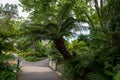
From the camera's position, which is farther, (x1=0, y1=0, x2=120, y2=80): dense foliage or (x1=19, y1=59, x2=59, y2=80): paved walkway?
(x1=19, y1=59, x2=59, y2=80): paved walkway

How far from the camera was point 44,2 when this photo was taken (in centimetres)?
1304

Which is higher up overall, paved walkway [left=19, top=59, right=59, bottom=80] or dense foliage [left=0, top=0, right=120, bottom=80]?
dense foliage [left=0, top=0, right=120, bottom=80]

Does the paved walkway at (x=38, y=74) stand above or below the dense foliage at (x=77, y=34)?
below

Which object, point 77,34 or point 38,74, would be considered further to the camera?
point 38,74

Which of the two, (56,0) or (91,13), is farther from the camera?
(91,13)

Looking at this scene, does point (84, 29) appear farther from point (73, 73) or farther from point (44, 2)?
point (44, 2)

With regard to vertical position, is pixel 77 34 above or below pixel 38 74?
above

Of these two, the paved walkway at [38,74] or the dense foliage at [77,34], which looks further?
the paved walkway at [38,74]

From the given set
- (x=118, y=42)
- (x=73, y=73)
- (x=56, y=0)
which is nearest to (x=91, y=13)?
(x=56, y=0)

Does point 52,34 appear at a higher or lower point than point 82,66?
higher

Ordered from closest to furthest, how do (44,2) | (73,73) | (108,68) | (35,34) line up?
(108,68), (73,73), (35,34), (44,2)

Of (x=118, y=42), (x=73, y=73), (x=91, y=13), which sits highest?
(x=91, y=13)

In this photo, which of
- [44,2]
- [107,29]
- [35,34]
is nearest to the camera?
[107,29]

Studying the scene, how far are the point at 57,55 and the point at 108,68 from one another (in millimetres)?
8096
